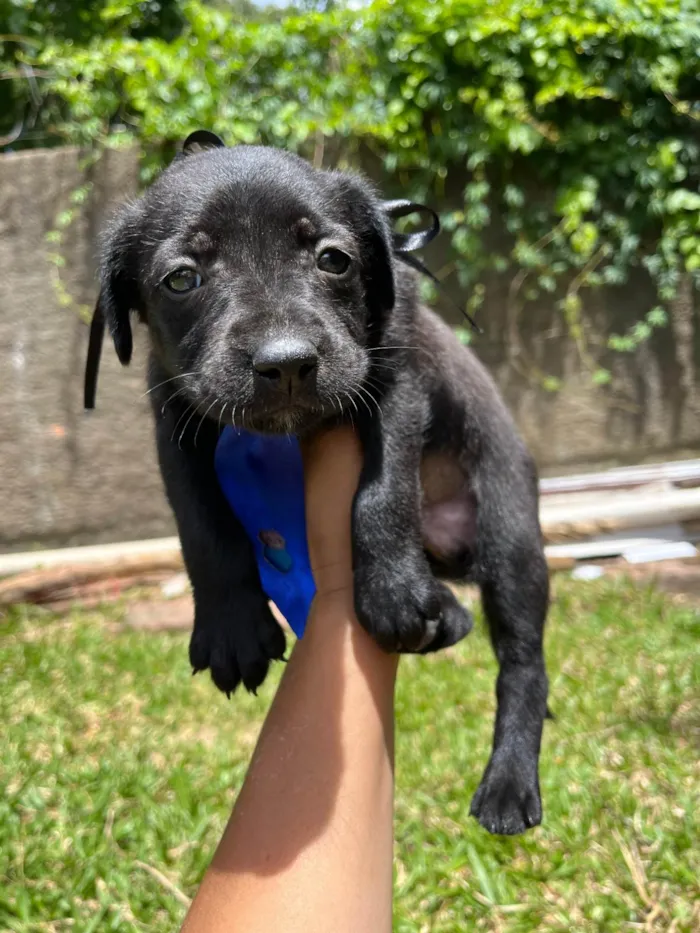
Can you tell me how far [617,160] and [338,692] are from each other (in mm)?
4143

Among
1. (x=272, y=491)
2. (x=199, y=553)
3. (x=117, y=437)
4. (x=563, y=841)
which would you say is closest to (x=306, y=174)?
(x=272, y=491)

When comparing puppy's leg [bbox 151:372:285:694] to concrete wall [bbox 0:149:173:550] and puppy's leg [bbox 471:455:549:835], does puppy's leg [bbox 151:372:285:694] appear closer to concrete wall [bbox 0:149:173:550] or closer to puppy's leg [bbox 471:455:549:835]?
puppy's leg [bbox 471:455:549:835]

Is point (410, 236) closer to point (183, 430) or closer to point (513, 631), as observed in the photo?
point (183, 430)

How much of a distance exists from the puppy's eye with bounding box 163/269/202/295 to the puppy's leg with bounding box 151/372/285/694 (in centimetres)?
29

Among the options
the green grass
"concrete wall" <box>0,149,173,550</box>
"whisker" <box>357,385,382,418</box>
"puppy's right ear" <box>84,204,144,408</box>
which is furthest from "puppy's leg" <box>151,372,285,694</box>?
"concrete wall" <box>0,149,173,550</box>

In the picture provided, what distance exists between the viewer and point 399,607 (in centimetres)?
167

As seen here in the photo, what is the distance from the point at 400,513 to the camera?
1777mm

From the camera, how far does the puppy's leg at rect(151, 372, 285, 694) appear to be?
172cm

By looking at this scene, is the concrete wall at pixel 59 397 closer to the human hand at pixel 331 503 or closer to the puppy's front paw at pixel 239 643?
the human hand at pixel 331 503

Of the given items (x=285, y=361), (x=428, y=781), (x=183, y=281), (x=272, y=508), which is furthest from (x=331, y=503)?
(x=428, y=781)

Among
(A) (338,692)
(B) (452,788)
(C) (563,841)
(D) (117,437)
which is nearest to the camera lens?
(A) (338,692)

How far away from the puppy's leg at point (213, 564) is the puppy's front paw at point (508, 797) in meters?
0.65

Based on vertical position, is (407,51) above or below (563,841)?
above

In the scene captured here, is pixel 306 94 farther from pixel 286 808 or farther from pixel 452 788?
pixel 286 808
